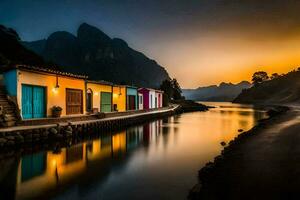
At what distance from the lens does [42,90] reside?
2056cm

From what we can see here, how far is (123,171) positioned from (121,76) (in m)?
178

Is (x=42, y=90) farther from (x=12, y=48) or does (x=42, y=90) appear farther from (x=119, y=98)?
(x=12, y=48)

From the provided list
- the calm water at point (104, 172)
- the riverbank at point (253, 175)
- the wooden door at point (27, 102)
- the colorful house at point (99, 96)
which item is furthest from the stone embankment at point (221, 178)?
the colorful house at point (99, 96)

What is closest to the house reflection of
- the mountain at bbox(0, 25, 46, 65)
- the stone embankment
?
the stone embankment

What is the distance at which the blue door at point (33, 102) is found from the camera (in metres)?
19.0

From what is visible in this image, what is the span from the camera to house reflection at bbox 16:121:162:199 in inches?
387

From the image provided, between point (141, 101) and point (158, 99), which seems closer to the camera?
point (141, 101)

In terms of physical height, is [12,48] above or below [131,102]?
above

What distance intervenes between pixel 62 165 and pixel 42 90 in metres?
9.68

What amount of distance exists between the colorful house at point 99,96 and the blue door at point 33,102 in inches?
302

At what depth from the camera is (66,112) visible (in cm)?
2323

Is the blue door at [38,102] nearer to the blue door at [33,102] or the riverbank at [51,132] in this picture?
the blue door at [33,102]

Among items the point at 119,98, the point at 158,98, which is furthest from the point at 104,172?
the point at 158,98

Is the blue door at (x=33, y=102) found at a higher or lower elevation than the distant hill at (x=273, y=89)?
lower
